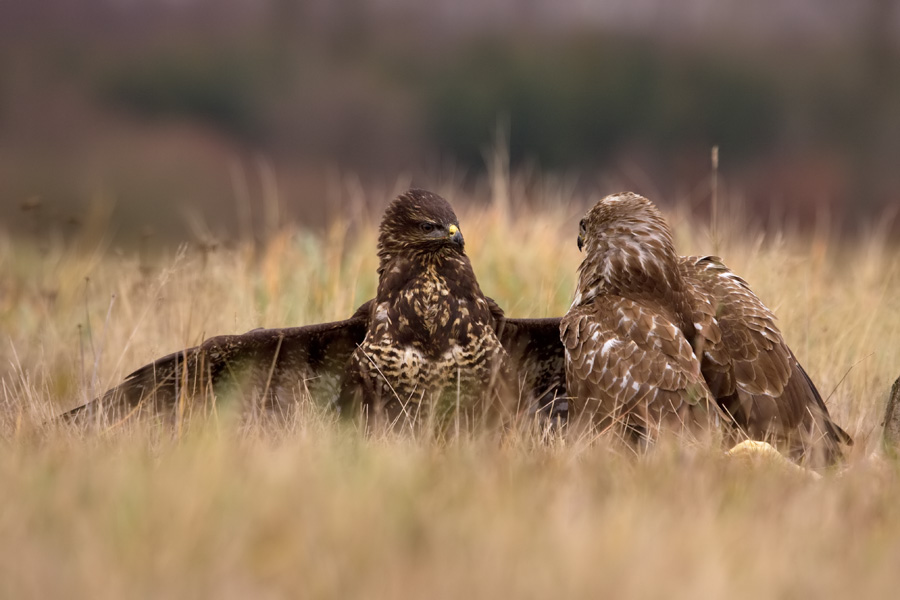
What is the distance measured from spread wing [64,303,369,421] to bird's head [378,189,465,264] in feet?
1.27

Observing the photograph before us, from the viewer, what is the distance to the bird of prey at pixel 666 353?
4.38 meters

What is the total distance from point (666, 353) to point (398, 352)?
3.90 feet

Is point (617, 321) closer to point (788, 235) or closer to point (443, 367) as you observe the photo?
point (443, 367)

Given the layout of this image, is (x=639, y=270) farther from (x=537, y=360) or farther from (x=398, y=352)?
(x=398, y=352)

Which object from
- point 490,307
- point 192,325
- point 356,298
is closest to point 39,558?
point 490,307

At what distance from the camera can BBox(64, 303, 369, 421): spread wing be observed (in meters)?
4.61

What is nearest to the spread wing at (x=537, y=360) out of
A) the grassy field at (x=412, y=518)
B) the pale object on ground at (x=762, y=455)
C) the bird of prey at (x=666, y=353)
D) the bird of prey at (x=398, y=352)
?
the bird of prey at (x=398, y=352)

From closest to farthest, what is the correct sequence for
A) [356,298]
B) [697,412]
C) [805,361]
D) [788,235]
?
[697,412]
[805,361]
[356,298]
[788,235]

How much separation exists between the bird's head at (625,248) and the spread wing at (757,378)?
0.29m

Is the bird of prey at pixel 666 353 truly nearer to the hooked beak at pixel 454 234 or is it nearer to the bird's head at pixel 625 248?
the bird's head at pixel 625 248

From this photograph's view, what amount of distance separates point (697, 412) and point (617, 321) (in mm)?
535

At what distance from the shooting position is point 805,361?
19.6ft

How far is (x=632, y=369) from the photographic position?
443 cm

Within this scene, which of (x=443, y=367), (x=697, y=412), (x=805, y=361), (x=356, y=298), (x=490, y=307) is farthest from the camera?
(x=356, y=298)
